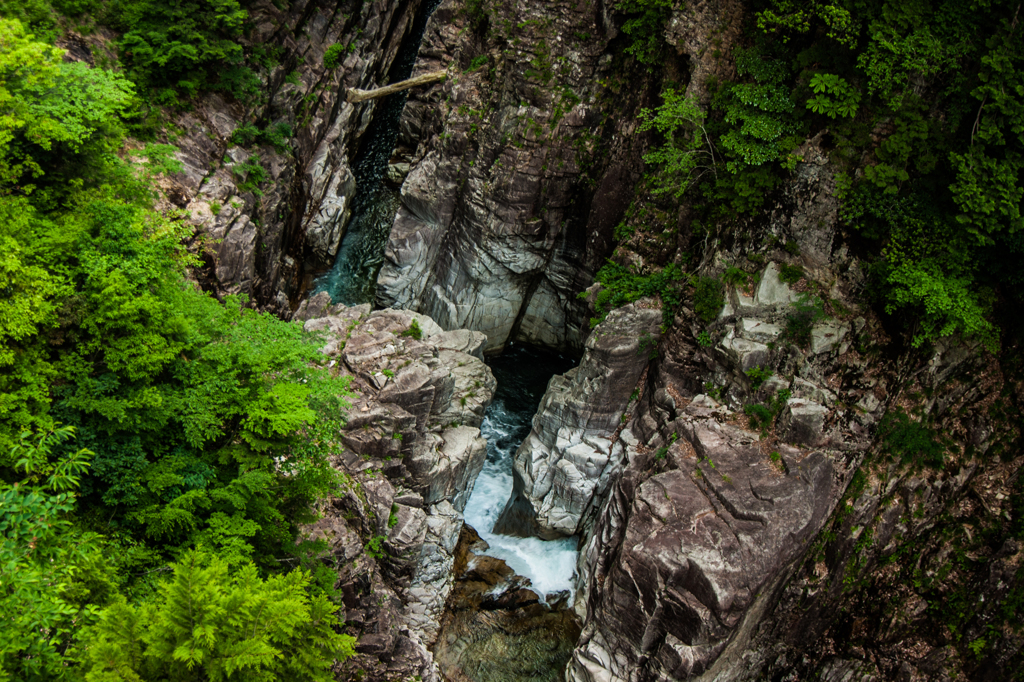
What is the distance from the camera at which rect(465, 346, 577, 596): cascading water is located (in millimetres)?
19844

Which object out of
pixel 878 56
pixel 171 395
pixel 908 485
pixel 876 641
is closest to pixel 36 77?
pixel 171 395

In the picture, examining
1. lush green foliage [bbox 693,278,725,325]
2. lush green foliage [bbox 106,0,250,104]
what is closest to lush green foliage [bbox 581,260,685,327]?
lush green foliage [bbox 693,278,725,325]

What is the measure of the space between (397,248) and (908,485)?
810 inches

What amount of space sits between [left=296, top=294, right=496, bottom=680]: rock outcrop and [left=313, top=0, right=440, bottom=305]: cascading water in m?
4.85

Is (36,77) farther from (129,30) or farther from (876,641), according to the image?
(876,641)

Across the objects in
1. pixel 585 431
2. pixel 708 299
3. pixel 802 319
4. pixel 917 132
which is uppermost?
pixel 917 132

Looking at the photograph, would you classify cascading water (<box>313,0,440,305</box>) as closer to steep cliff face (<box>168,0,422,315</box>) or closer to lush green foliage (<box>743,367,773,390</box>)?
steep cliff face (<box>168,0,422,315</box>)

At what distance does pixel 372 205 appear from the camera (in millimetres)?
29625

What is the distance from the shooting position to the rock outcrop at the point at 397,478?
14586mm

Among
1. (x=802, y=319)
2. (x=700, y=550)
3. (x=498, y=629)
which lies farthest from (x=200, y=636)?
(x=802, y=319)

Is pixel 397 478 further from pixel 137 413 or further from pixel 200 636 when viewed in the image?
pixel 200 636

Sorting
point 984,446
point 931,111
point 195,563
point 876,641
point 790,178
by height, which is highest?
point 931,111

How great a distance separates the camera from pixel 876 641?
15.6 m

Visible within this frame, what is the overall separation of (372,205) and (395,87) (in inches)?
224
